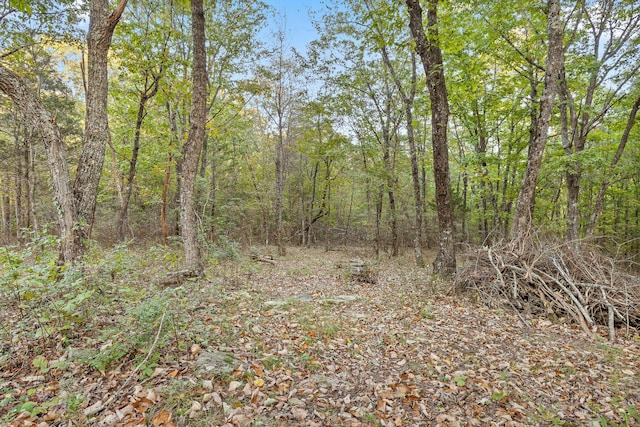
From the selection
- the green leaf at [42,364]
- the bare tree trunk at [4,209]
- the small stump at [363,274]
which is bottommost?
the small stump at [363,274]

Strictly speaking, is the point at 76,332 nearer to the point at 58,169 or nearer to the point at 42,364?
the point at 42,364

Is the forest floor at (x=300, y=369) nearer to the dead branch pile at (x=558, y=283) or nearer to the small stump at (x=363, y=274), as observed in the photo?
the dead branch pile at (x=558, y=283)

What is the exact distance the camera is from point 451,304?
6.11 m

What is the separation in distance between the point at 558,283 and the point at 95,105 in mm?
9778

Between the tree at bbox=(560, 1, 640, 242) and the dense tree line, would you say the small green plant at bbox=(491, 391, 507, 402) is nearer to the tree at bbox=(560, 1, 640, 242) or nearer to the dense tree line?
the dense tree line

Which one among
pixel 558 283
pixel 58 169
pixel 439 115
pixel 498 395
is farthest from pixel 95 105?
pixel 558 283

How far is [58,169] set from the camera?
201 inches

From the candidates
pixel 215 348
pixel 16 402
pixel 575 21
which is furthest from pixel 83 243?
pixel 575 21

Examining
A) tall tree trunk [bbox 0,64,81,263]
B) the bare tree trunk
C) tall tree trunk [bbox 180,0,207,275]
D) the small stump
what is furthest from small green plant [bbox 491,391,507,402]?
the bare tree trunk

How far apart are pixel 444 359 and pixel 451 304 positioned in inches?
94.5

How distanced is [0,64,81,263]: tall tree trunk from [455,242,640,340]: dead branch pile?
797 cm

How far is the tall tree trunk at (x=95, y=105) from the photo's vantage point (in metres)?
5.34

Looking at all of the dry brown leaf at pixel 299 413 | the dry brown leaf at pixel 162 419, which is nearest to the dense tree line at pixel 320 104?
the dry brown leaf at pixel 162 419

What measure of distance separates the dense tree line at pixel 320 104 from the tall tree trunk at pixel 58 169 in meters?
0.02
